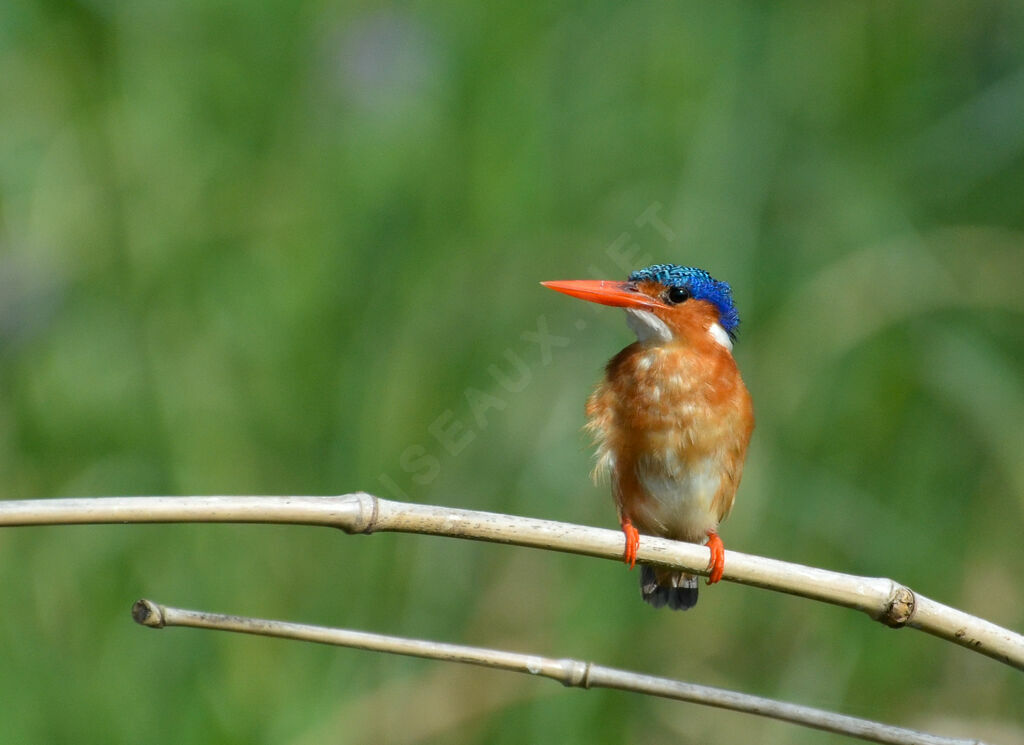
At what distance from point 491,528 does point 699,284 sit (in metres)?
1.47

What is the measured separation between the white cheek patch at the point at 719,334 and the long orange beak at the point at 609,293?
17cm

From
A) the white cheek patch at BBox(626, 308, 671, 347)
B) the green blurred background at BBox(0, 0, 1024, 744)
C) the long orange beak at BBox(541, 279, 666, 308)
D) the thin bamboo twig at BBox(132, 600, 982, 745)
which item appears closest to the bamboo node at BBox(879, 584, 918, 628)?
the thin bamboo twig at BBox(132, 600, 982, 745)

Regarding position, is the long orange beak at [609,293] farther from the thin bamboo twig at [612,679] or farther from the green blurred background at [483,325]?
the thin bamboo twig at [612,679]

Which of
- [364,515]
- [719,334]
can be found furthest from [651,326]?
[364,515]

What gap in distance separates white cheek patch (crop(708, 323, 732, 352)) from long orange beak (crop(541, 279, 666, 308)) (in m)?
0.17

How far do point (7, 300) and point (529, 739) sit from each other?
1.97 meters

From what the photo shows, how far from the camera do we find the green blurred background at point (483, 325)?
329 centimetres

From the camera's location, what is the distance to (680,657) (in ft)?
11.7

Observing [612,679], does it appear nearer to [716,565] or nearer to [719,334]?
[716,565]

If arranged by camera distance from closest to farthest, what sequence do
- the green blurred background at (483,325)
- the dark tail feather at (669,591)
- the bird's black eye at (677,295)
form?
1. the bird's black eye at (677,295)
2. the dark tail feather at (669,591)
3. the green blurred background at (483,325)

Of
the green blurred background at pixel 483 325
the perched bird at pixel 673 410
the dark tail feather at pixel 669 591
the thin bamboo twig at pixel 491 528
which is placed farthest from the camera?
the green blurred background at pixel 483 325

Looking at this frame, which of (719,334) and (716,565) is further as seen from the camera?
(719,334)

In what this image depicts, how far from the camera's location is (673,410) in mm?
2916

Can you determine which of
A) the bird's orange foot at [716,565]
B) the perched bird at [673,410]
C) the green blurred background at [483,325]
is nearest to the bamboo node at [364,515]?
the bird's orange foot at [716,565]
